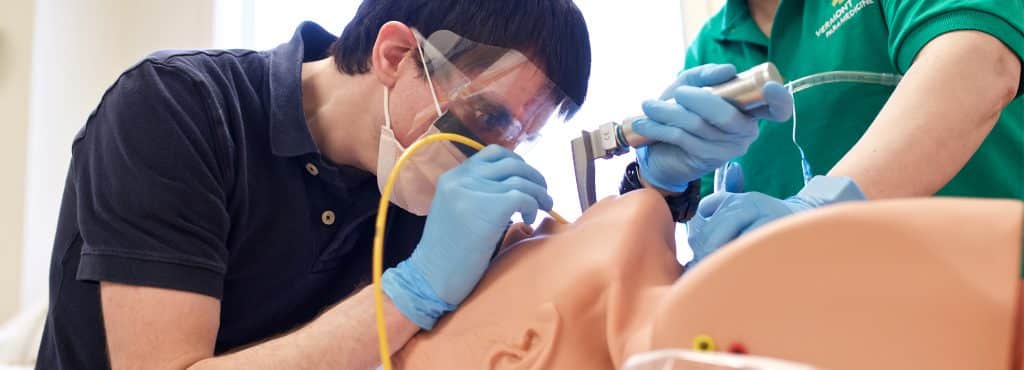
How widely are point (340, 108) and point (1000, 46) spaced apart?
1.09 metres

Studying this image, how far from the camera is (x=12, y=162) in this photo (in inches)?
105

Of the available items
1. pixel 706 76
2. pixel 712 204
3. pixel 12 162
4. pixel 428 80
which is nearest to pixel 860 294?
pixel 712 204

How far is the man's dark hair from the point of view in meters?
1.23

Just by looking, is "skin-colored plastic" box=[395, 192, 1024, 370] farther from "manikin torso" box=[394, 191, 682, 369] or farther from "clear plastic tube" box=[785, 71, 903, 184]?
"clear plastic tube" box=[785, 71, 903, 184]

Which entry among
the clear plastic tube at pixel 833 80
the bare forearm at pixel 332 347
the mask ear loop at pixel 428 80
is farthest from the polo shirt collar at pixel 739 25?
the bare forearm at pixel 332 347

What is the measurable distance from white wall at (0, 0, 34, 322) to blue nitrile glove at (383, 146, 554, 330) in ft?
7.29

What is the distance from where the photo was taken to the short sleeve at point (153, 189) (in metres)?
1.06

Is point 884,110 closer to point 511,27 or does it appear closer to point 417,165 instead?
point 511,27

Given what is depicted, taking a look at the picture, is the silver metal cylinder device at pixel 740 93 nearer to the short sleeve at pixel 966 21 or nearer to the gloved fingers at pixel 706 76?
the gloved fingers at pixel 706 76

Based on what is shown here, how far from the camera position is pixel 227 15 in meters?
3.03

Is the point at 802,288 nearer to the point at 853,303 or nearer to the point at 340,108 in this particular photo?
the point at 853,303

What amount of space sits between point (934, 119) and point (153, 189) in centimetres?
112

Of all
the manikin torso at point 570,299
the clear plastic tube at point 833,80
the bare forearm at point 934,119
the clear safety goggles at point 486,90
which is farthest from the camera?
the clear plastic tube at point 833,80

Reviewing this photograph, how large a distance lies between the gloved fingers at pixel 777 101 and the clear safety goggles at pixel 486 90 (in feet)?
1.23
